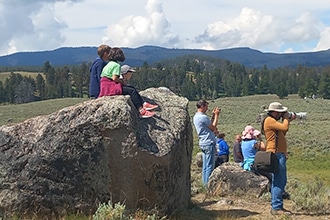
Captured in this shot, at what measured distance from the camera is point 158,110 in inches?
340

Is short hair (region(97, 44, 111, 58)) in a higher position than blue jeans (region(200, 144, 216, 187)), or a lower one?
higher

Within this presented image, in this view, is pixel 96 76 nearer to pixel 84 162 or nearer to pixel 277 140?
pixel 84 162

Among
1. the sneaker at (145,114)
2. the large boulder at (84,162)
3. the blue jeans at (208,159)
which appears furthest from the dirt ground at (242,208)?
the sneaker at (145,114)

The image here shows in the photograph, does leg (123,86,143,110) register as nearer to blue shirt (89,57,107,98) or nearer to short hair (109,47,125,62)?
short hair (109,47,125,62)

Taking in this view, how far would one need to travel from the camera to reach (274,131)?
333 inches

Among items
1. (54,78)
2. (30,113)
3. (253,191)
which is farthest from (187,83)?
(253,191)

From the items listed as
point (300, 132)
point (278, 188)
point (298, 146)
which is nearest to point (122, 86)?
point (278, 188)

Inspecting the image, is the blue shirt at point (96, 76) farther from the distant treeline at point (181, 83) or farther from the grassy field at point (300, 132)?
the distant treeline at point (181, 83)

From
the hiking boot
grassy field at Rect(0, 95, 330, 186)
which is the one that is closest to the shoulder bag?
the hiking boot

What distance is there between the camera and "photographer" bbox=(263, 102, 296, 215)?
333 inches

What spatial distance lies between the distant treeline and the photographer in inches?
4613

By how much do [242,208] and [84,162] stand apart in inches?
131

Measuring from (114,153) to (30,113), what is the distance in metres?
80.9

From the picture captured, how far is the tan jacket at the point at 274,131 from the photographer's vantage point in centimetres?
840
